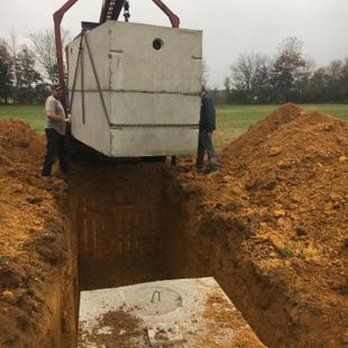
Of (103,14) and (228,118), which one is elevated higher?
(103,14)

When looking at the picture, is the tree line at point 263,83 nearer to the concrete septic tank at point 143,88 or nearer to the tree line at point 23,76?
the tree line at point 23,76

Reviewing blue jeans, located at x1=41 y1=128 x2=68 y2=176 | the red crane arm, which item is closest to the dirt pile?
blue jeans, located at x1=41 y1=128 x2=68 y2=176

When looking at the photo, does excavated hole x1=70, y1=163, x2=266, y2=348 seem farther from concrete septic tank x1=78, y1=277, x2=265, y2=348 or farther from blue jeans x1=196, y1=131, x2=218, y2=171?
concrete septic tank x1=78, y1=277, x2=265, y2=348

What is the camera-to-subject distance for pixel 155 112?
6000 millimetres

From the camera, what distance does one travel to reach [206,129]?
8562 millimetres

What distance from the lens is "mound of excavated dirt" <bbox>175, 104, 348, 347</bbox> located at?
5.11 metres

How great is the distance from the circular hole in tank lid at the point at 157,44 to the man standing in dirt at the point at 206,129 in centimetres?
246

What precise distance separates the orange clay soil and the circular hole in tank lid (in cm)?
267

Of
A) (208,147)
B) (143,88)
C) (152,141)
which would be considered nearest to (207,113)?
(208,147)

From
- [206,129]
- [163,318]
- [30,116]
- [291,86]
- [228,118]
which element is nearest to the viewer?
[163,318]

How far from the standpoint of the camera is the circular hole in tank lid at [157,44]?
18.7 ft

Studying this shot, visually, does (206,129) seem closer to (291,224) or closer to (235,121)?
(291,224)

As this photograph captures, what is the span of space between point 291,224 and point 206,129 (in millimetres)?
2719

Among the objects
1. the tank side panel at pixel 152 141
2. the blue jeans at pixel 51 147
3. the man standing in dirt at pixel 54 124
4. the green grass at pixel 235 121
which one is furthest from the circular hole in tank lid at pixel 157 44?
the green grass at pixel 235 121
